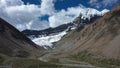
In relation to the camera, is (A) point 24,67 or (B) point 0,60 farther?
(B) point 0,60

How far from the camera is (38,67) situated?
4592 inches

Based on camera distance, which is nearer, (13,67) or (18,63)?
(13,67)

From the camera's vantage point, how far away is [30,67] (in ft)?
376

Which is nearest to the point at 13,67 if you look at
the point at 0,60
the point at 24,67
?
the point at 24,67

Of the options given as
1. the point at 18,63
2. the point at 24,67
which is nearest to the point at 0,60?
the point at 18,63

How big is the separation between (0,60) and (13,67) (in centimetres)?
3470

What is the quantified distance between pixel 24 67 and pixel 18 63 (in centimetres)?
888

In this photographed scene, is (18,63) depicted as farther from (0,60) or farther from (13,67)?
(0,60)

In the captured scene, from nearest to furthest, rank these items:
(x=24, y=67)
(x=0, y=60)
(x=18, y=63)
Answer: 1. (x=24, y=67)
2. (x=18, y=63)
3. (x=0, y=60)

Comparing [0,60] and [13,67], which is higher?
[0,60]

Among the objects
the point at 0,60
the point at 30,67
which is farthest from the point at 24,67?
the point at 0,60

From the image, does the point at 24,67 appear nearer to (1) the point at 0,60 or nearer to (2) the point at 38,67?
(2) the point at 38,67

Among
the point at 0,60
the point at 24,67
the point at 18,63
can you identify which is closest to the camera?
the point at 24,67

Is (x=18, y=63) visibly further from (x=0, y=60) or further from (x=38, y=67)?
(x=0, y=60)
